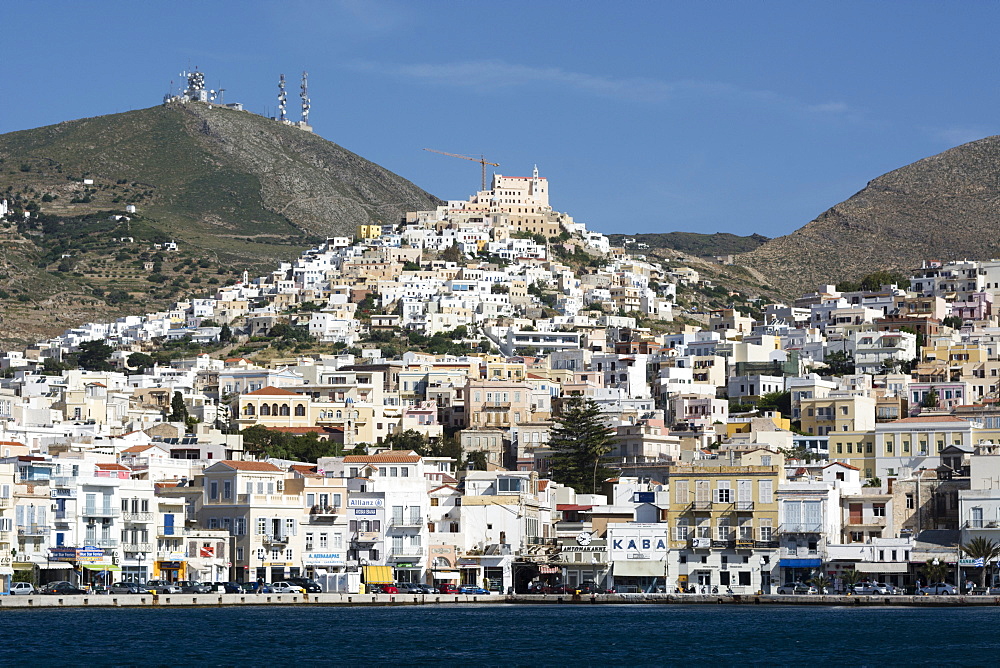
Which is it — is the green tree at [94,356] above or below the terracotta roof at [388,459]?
above

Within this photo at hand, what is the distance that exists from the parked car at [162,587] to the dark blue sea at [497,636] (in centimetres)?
116

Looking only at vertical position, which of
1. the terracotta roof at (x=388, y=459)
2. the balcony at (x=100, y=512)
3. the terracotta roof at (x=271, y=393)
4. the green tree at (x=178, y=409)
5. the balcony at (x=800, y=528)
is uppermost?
the terracotta roof at (x=271, y=393)

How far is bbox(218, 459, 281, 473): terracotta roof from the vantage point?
84875 mm

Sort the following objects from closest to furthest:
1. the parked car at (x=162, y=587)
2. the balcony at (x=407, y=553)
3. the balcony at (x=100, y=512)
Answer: the parked car at (x=162, y=587) < the balcony at (x=100, y=512) < the balcony at (x=407, y=553)

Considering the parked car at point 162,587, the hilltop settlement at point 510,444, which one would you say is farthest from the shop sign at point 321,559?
the parked car at point 162,587

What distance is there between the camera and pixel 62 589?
77.9 metres

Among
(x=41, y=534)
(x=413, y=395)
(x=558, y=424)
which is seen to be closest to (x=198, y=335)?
(x=413, y=395)

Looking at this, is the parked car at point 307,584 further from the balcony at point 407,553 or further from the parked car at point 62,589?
the parked car at point 62,589

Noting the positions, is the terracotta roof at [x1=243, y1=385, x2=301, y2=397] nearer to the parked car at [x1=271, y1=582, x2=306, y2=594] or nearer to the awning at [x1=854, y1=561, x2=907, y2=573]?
the parked car at [x1=271, y1=582, x2=306, y2=594]

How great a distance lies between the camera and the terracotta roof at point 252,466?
84875 mm

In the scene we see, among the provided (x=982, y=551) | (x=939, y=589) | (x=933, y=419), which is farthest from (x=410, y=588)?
(x=933, y=419)

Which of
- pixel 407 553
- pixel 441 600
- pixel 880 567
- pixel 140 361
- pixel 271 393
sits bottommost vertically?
pixel 441 600

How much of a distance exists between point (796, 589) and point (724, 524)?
4629 mm

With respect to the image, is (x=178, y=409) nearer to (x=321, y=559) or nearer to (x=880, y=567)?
(x=321, y=559)
